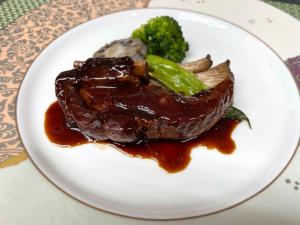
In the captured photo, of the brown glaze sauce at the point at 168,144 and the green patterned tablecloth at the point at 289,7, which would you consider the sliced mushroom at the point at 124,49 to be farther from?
the green patterned tablecloth at the point at 289,7

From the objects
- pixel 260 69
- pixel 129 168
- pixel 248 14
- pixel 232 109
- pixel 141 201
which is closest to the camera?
pixel 141 201

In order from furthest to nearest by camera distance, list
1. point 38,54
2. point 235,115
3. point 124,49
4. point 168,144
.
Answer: point 38,54 → point 124,49 → point 235,115 → point 168,144

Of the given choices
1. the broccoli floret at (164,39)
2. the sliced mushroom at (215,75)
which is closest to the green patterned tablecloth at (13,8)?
the broccoli floret at (164,39)

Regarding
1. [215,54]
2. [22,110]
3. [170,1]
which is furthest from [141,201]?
[170,1]

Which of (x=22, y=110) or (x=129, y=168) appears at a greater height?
(x=129, y=168)

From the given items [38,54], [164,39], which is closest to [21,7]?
[38,54]

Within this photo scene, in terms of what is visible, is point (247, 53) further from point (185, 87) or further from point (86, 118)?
point (86, 118)

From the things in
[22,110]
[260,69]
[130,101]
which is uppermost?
[260,69]

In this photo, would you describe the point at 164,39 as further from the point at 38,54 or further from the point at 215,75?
the point at 38,54
